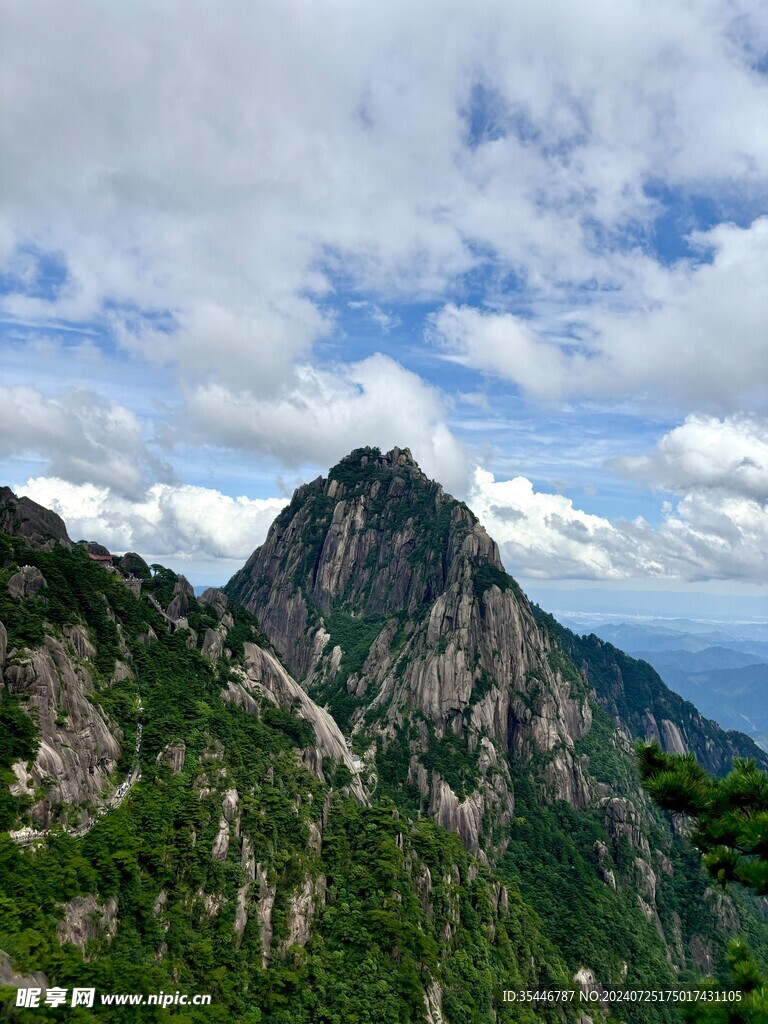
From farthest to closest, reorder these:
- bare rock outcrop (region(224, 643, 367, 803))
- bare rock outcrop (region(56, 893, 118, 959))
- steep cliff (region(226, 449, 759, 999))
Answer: steep cliff (region(226, 449, 759, 999)) < bare rock outcrop (region(224, 643, 367, 803)) < bare rock outcrop (region(56, 893, 118, 959))

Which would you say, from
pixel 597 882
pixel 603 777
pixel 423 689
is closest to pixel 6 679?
pixel 423 689

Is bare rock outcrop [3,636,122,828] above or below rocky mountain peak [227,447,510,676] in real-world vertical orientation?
below

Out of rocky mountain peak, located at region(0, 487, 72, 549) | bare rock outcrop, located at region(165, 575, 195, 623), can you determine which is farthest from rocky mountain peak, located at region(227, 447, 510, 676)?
rocky mountain peak, located at region(0, 487, 72, 549)

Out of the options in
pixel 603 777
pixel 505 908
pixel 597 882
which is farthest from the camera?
pixel 603 777

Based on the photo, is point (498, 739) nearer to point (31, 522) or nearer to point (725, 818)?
point (31, 522)

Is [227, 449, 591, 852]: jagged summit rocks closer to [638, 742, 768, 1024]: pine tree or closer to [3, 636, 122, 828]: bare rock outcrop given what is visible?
[3, 636, 122, 828]: bare rock outcrop

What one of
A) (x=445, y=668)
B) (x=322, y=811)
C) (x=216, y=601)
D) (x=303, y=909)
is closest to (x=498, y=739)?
(x=445, y=668)

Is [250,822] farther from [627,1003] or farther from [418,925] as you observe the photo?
[627,1003]

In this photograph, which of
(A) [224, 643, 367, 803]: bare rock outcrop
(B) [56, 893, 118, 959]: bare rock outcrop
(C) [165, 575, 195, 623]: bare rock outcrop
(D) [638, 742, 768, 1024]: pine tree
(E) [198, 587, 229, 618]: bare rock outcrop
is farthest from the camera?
(E) [198, 587, 229, 618]: bare rock outcrop
